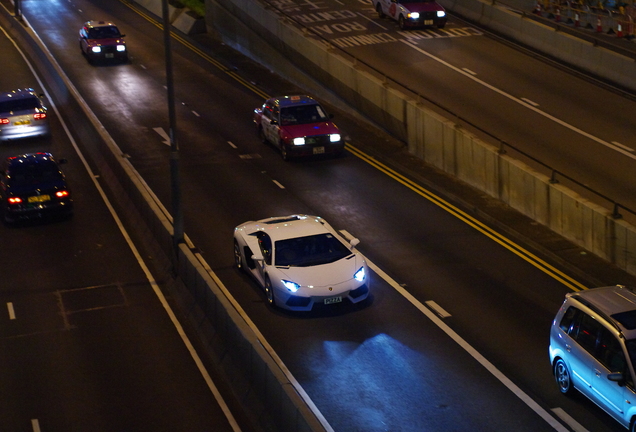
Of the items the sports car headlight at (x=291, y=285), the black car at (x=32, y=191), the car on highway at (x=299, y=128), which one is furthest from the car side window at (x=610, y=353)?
the car on highway at (x=299, y=128)

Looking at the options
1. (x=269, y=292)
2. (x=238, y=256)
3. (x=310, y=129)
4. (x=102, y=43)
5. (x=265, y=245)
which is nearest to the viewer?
(x=269, y=292)

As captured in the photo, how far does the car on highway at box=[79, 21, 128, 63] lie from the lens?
40.8m

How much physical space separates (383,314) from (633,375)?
18.4 feet

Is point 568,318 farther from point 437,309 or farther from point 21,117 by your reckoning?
point 21,117

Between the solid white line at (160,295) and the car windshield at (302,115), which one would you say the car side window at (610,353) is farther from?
the car windshield at (302,115)

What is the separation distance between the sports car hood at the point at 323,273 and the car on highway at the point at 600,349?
4.24 m

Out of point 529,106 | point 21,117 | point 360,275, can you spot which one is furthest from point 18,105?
point 360,275

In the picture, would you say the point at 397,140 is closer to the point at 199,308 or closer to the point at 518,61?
the point at 518,61

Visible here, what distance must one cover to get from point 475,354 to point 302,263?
12.6 ft

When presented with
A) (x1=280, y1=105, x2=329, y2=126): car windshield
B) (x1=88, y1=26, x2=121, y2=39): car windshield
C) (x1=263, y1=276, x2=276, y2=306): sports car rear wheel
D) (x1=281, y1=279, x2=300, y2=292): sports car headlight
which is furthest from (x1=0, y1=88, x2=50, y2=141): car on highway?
(x1=281, y1=279, x2=300, y2=292): sports car headlight

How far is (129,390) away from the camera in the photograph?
13.5 meters

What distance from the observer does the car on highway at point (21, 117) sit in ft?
95.7

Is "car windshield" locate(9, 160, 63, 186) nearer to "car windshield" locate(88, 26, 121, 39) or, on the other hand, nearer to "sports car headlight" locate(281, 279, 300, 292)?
"sports car headlight" locate(281, 279, 300, 292)

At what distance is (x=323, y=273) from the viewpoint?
15883mm
